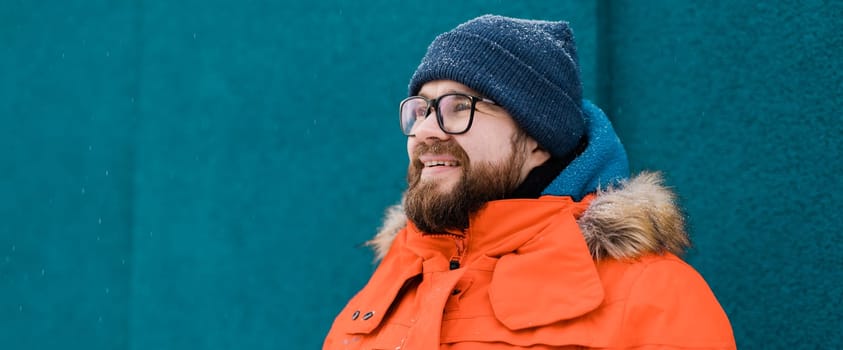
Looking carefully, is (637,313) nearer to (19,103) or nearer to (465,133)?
(465,133)

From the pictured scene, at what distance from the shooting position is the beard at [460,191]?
2.31 meters

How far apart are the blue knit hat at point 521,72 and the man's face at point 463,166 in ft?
0.17

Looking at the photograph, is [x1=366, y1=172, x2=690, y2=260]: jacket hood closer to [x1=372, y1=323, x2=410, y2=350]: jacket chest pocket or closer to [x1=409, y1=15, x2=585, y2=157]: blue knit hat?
[x1=409, y1=15, x2=585, y2=157]: blue knit hat

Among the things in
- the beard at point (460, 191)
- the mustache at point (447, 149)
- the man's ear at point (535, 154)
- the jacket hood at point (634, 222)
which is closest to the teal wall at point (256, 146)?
the jacket hood at point (634, 222)

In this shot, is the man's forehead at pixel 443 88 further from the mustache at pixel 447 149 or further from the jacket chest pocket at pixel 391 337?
the jacket chest pocket at pixel 391 337

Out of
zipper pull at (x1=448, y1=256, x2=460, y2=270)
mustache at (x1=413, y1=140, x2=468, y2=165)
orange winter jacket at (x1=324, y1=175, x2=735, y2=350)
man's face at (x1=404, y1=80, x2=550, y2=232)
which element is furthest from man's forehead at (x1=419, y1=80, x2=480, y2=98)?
zipper pull at (x1=448, y1=256, x2=460, y2=270)

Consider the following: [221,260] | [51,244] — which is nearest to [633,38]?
[221,260]

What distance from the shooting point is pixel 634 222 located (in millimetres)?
2107

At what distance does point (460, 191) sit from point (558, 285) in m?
0.45

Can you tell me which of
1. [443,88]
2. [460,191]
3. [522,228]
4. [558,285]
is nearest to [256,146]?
[443,88]

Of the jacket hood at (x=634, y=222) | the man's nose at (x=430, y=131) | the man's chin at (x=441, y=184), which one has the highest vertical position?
the man's nose at (x=430, y=131)

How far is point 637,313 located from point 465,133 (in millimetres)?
751

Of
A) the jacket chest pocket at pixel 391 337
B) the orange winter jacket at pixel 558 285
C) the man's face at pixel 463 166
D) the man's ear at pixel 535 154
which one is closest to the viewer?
the orange winter jacket at pixel 558 285

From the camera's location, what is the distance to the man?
1.95 m
